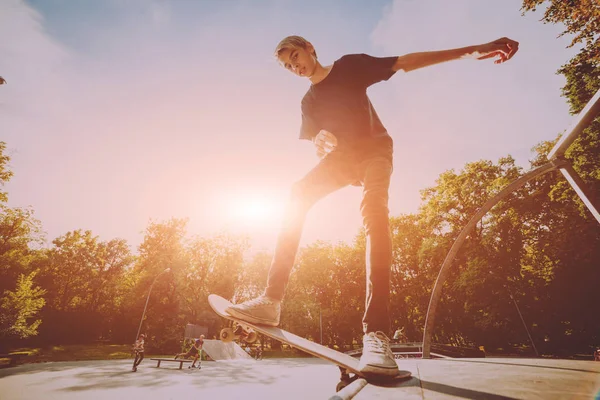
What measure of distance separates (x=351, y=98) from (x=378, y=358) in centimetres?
210

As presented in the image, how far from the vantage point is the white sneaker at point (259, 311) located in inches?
79.3

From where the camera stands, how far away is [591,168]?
1925 cm

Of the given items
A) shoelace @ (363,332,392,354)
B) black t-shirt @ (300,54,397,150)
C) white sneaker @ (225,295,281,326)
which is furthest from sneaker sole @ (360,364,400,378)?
black t-shirt @ (300,54,397,150)

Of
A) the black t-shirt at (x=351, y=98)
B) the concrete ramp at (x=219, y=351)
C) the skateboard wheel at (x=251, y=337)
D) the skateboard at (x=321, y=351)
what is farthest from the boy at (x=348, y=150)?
the concrete ramp at (x=219, y=351)

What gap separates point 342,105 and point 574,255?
96.9ft

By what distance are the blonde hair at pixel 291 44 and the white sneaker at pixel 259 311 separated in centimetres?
223

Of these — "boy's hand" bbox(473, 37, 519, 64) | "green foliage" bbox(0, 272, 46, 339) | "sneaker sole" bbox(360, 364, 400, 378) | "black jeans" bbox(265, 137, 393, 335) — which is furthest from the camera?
"green foliage" bbox(0, 272, 46, 339)

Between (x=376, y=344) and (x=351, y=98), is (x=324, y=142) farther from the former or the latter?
(x=376, y=344)

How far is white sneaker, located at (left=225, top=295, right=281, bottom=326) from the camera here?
2.01m

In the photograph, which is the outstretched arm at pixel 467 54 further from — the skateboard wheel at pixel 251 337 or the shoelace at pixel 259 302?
the skateboard wheel at pixel 251 337

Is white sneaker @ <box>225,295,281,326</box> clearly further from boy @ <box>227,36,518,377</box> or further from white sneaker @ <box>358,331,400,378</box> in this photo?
white sneaker @ <box>358,331,400,378</box>

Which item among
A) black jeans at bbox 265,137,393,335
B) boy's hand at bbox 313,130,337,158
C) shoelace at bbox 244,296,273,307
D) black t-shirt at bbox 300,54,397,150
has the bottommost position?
shoelace at bbox 244,296,273,307

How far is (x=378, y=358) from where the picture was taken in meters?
1.54

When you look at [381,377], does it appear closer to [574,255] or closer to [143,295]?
[574,255]
